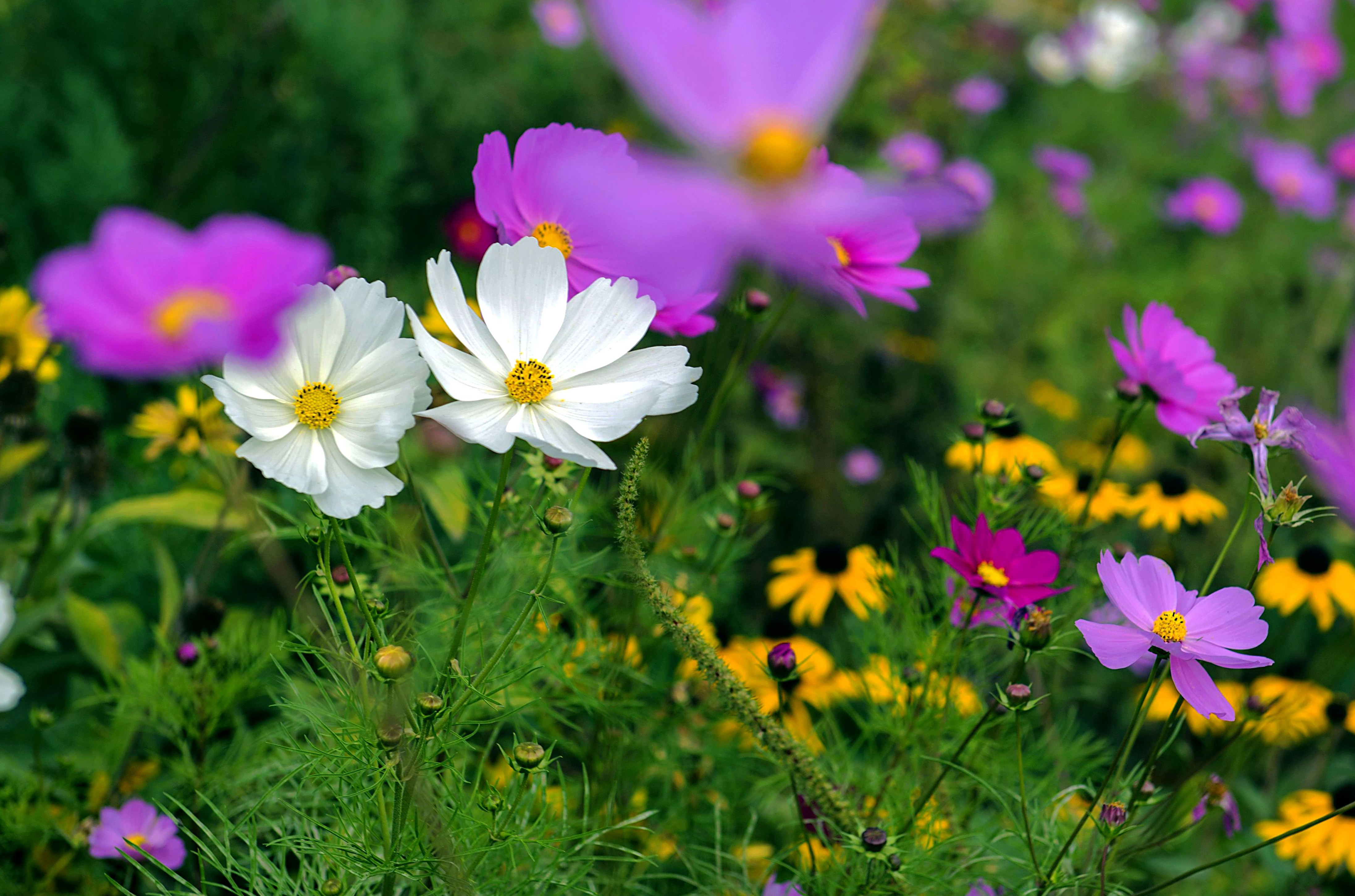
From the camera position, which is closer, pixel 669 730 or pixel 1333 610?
pixel 669 730

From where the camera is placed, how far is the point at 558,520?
1.54 feet

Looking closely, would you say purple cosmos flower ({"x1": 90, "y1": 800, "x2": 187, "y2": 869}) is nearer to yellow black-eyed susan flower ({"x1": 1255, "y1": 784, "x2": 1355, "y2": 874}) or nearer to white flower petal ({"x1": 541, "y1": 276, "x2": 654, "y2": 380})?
white flower petal ({"x1": 541, "y1": 276, "x2": 654, "y2": 380})

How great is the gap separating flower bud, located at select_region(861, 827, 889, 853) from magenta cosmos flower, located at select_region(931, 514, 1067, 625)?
147 mm

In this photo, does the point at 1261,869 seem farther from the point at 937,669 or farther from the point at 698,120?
the point at 698,120

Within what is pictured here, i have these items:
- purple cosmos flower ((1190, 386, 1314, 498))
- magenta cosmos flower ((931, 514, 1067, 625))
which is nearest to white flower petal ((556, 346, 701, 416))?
magenta cosmos flower ((931, 514, 1067, 625))

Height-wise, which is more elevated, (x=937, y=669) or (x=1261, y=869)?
(x=937, y=669)

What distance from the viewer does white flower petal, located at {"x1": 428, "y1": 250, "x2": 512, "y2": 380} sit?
472 millimetres

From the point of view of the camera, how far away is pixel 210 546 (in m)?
0.89

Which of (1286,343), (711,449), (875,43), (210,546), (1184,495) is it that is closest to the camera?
(210,546)

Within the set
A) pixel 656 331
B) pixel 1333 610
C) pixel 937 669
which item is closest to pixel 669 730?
pixel 937 669

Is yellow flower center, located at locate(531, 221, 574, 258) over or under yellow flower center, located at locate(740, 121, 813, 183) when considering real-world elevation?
under

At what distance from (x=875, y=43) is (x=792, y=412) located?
2.73ft

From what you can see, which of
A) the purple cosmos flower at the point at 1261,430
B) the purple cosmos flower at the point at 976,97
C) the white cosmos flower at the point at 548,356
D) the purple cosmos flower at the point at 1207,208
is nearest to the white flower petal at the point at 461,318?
the white cosmos flower at the point at 548,356

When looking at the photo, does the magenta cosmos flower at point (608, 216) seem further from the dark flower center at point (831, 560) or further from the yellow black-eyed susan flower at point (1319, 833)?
the yellow black-eyed susan flower at point (1319, 833)
